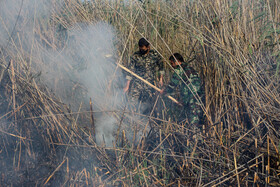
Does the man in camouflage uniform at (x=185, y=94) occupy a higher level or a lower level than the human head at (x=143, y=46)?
lower

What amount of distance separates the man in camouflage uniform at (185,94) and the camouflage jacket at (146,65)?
50cm

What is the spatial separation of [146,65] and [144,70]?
0.07m

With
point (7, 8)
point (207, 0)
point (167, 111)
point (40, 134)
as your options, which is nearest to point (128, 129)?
point (167, 111)

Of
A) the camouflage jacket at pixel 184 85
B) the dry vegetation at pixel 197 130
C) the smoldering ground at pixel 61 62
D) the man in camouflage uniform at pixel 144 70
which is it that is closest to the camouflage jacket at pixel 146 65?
the man in camouflage uniform at pixel 144 70

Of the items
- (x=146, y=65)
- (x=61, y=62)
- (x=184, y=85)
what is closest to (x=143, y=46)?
(x=146, y=65)

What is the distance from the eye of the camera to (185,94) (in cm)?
251

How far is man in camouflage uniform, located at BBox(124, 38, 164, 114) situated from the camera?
3.11 m

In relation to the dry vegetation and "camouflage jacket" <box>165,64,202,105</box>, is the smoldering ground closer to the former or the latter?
the dry vegetation

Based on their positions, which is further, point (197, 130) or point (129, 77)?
point (129, 77)

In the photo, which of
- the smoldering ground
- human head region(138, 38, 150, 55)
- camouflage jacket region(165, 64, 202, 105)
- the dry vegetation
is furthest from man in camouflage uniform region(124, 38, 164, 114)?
the dry vegetation

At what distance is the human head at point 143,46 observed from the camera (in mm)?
3053

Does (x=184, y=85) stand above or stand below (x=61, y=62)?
below

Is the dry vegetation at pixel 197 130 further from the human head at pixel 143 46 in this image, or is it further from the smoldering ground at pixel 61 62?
the human head at pixel 143 46

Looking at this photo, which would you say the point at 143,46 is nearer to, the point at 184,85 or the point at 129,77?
the point at 129,77
